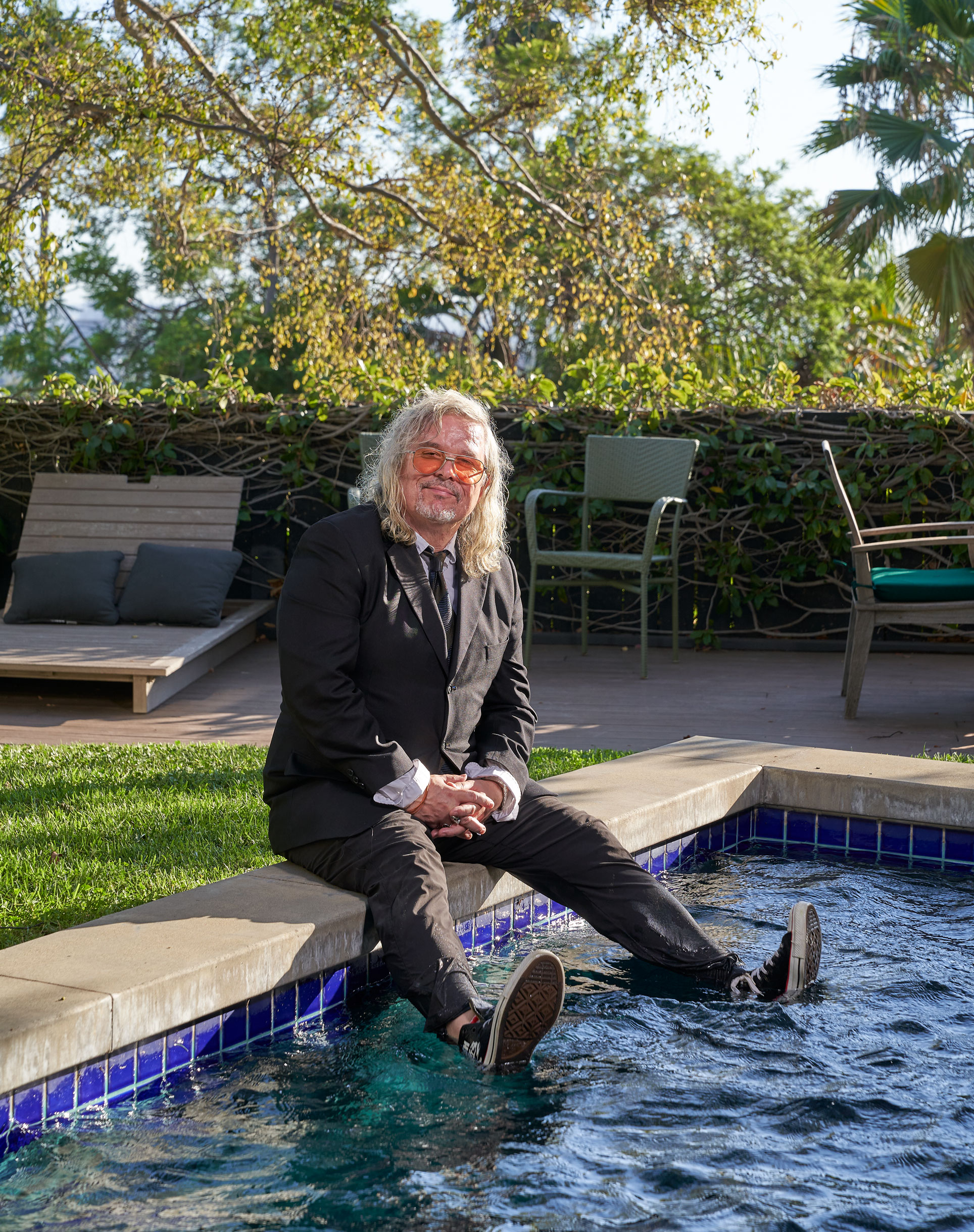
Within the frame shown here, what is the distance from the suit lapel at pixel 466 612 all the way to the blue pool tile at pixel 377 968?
22.8 inches

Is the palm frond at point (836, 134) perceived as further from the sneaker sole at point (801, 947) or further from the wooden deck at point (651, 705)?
the sneaker sole at point (801, 947)

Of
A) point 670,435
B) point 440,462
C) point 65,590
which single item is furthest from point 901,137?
point 440,462

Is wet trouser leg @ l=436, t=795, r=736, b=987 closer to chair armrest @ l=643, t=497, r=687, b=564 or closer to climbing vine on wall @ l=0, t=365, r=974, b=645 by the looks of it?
chair armrest @ l=643, t=497, r=687, b=564

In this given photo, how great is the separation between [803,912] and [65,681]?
464 cm

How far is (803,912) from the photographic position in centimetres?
249

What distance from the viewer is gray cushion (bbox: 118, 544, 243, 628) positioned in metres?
6.65

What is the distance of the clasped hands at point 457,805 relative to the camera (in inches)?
101

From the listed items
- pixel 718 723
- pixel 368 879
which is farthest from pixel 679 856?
pixel 718 723

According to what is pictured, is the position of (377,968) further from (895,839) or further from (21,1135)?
(895,839)

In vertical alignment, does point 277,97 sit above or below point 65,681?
above

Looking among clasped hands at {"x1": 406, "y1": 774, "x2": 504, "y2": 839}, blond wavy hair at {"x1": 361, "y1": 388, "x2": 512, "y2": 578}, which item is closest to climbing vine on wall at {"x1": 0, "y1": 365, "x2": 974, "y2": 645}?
blond wavy hair at {"x1": 361, "y1": 388, "x2": 512, "y2": 578}

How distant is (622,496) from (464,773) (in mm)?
4497

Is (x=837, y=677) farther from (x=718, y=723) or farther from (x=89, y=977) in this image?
(x=89, y=977)

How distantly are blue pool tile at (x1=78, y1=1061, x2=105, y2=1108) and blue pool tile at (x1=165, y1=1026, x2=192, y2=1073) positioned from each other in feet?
0.40
